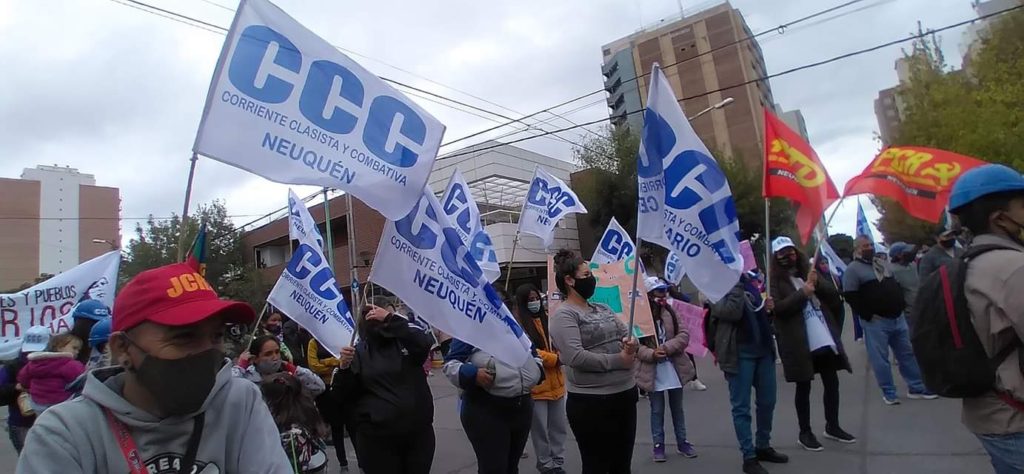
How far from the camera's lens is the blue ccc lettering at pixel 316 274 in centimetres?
516

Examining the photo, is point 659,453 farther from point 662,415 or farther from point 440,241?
point 440,241

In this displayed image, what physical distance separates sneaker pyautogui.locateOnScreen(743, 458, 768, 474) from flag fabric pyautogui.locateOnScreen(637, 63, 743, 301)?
1.57 meters

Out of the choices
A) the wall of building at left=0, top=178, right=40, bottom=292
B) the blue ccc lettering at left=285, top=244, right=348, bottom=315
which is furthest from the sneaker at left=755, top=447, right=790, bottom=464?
the wall of building at left=0, top=178, right=40, bottom=292

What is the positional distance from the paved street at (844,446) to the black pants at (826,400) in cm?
22

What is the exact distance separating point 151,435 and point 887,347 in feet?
24.3

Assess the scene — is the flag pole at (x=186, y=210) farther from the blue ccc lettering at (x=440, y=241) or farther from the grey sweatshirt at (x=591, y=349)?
the grey sweatshirt at (x=591, y=349)

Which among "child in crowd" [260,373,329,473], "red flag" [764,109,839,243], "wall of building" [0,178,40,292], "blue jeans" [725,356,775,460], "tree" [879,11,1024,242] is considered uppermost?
"wall of building" [0,178,40,292]

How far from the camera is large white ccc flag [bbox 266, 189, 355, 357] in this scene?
16.4 ft

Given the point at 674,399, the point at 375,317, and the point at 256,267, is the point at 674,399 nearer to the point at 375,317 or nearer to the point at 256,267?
the point at 375,317

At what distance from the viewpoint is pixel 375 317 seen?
3.66 metres

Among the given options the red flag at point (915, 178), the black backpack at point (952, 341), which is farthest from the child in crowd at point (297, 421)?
the red flag at point (915, 178)

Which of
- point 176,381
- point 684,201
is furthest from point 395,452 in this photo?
point 684,201

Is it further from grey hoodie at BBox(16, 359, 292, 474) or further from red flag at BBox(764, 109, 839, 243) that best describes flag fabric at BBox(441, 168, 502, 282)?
grey hoodie at BBox(16, 359, 292, 474)

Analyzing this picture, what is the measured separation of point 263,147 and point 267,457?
161 cm
